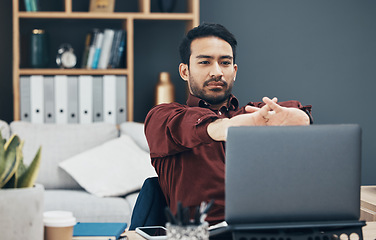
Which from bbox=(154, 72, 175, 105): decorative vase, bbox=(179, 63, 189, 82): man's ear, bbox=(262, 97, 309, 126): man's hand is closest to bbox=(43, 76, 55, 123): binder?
bbox=(154, 72, 175, 105): decorative vase

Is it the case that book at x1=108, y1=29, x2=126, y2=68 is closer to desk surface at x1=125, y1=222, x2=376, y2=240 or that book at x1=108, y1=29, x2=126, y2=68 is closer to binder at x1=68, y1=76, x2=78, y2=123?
binder at x1=68, y1=76, x2=78, y2=123

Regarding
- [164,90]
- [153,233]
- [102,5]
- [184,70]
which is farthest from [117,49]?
[153,233]

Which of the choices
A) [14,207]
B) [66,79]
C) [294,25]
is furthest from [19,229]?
[294,25]

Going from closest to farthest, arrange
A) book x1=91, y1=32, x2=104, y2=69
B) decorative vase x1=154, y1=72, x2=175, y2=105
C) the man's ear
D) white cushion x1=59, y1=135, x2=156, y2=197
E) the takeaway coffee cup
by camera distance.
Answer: the takeaway coffee cup → the man's ear → white cushion x1=59, y1=135, x2=156, y2=197 → book x1=91, y1=32, x2=104, y2=69 → decorative vase x1=154, y1=72, x2=175, y2=105

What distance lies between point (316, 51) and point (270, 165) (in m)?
2.94

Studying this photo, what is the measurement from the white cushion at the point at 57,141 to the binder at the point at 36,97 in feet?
0.34

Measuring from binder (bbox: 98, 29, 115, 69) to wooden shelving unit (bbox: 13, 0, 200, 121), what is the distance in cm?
5

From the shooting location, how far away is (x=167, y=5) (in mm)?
3422

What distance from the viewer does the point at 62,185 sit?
3.08 m

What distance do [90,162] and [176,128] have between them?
172 centimetres

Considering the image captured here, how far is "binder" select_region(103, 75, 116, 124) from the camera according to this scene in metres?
3.30

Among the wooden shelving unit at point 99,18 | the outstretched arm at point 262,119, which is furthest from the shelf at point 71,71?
the outstretched arm at point 262,119

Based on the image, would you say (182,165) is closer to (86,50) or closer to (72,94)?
(72,94)

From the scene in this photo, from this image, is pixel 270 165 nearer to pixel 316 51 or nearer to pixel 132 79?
pixel 132 79
